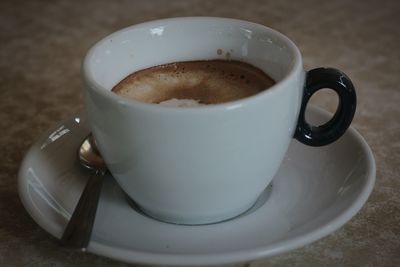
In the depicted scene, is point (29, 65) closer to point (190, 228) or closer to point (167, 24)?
point (167, 24)

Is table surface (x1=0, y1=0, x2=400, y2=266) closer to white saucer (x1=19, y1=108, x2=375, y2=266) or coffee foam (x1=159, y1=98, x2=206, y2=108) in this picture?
white saucer (x1=19, y1=108, x2=375, y2=266)

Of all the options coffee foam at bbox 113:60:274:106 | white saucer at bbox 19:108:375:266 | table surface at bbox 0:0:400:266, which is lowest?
table surface at bbox 0:0:400:266

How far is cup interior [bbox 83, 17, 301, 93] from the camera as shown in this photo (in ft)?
2.14

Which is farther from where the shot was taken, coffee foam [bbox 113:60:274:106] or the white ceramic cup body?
coffee foam [bbox 113:60:274:106]

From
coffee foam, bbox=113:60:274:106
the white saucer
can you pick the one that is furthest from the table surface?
coffee foam, bbox=113:60:274:106

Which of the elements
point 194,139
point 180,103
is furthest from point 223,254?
point 180,103

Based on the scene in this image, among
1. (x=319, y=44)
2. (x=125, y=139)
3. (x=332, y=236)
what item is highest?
(x=125, y=139)

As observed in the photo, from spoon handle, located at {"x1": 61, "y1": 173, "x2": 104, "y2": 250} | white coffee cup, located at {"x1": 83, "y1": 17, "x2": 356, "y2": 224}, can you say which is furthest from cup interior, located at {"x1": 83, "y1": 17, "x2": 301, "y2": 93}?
spoon handle, located at {"x1": 61, "y1": 173, "x2": 104, "y2": 250}

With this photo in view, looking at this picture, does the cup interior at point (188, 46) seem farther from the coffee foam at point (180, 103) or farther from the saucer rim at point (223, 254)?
the saucer rim at point (223, 254)

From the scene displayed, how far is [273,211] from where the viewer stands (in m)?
0.61

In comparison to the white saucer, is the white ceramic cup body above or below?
above

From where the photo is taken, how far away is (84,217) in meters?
0.57

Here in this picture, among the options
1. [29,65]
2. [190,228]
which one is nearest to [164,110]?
[190,228]

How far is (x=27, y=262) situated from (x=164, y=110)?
0.72 ft
